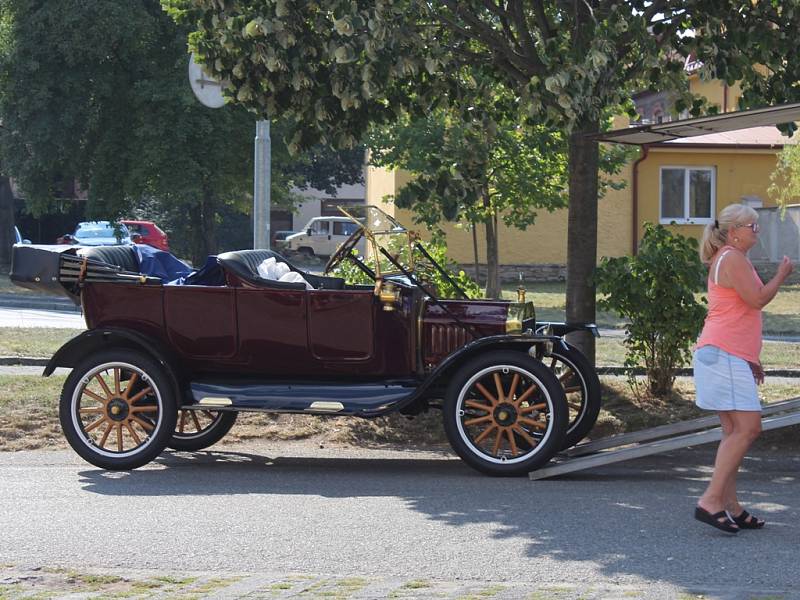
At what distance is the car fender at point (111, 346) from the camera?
357 inches

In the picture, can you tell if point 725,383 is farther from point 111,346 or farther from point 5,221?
point 5,221

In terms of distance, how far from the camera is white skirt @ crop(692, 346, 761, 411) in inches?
269

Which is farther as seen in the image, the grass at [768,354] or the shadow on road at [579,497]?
the grass at [768,354]

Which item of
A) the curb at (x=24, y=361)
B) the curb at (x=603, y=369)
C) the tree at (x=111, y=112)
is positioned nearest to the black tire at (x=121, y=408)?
the curb at (x=603, y=369)

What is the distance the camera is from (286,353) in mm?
9156

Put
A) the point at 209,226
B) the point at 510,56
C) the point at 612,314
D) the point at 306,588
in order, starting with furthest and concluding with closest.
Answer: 1. the point at 209,226
2. the point at 612,314
3. the point at 510,56
4. the point at 306,588

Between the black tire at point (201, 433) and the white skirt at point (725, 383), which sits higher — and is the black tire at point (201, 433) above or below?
below

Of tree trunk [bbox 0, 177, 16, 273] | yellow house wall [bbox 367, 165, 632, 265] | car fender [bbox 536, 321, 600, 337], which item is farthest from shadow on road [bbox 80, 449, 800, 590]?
tree trunk [bbox 0, 177, 16, 273]

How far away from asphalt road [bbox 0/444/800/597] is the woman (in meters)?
0.24

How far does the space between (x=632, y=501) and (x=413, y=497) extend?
128cm

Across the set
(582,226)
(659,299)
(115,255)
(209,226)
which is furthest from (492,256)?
(115,255)

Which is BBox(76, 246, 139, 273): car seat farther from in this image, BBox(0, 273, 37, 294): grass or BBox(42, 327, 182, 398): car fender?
BBox(0, 273, 37, 294): grass

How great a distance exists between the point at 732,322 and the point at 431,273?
3.91 metres

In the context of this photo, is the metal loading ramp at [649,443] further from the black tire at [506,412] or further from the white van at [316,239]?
the white van at [316,239]
